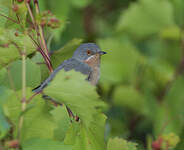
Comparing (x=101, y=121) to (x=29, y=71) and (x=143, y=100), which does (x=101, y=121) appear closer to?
(x=29, y=71)

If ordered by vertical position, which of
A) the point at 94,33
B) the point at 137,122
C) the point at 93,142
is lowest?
the point at 137,122

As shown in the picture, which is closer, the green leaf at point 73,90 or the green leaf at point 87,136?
the green leaf at point 73,90

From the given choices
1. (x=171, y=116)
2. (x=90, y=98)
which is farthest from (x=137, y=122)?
(x=90, y=98)

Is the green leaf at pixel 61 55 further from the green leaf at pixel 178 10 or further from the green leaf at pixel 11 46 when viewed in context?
the green leaf at pixel 178 10

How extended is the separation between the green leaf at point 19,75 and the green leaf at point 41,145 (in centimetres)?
37

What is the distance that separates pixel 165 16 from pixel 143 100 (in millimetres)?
1406

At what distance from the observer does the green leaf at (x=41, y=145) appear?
4.49 feet

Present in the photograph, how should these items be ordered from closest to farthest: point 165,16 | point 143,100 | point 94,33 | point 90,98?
1. point 90,98
2. point 143,100
3. point 165,16
4. point 94,33

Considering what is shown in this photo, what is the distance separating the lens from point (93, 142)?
1.72m

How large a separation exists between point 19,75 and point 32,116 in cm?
32

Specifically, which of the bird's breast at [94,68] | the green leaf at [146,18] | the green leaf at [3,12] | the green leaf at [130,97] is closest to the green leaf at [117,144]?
the green leaf at [3,12]

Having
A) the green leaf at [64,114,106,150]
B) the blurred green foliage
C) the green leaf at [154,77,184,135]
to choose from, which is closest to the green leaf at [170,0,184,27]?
the blurred green foliage

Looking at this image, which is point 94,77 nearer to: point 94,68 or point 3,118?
point 94,68

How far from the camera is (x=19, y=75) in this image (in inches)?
67.6
